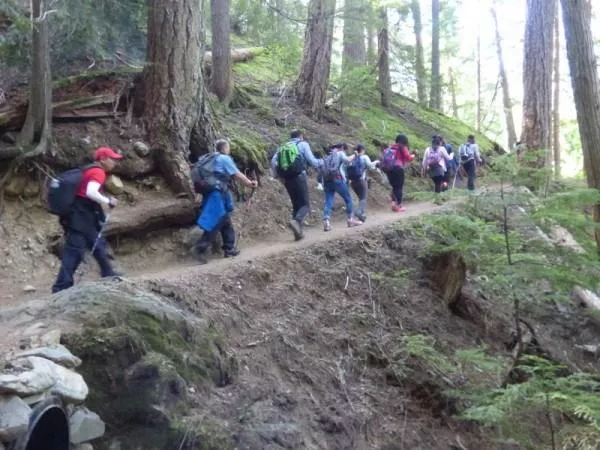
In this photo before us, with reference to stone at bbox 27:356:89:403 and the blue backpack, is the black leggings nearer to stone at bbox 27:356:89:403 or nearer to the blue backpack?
the blue backpack

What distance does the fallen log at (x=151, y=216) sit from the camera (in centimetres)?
1073

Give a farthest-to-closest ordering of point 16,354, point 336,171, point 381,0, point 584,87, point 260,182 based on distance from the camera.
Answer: point 381,0 → point 260,182 → point 336,171 → point 584,87 → point 16,354

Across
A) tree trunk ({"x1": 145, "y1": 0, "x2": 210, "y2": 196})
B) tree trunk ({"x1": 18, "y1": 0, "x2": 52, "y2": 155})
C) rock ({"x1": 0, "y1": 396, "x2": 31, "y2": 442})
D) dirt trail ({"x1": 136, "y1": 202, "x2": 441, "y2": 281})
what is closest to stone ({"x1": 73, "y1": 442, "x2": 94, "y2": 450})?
rock ({"x1": 0, "y1": 396, "x2": 31, "y2": 442})

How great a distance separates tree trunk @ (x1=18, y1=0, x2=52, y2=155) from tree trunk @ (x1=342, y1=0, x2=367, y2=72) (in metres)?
7.26

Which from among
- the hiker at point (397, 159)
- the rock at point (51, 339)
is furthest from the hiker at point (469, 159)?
the rock at point (51, 339)

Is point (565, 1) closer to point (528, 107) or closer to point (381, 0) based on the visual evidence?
point (528, 107)

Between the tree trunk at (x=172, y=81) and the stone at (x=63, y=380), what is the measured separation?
6.47 meters

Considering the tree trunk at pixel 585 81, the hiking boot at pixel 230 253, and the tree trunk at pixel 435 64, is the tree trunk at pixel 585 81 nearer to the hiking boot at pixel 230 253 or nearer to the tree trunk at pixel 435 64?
the hiking boot at pixel 230 253

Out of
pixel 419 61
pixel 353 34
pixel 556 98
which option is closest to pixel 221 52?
pixel 353 34

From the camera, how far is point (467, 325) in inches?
440

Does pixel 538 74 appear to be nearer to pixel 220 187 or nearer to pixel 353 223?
pixel 353 223

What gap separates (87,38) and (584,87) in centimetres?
830

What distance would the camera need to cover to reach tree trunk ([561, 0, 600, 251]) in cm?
1026

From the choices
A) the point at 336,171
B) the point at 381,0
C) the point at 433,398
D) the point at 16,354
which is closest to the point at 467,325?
the point at 433,398
